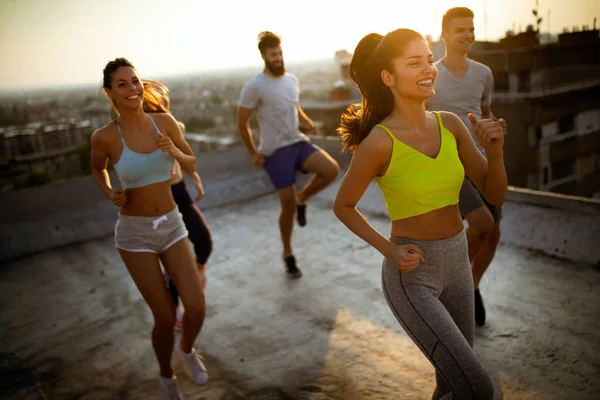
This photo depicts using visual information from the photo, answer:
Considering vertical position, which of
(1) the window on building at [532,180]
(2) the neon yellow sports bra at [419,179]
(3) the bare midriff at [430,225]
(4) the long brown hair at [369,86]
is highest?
(4) the long brown hair at [369,86]

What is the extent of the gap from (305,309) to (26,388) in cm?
208

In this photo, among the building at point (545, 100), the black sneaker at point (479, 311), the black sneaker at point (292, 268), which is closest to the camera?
the black sneaker at point (479, 311)

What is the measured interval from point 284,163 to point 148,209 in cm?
199

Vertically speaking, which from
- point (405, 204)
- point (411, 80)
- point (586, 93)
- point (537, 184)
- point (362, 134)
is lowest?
point (537, 184)

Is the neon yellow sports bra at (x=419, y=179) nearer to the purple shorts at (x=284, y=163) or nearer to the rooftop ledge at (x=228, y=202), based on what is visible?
the purple shorts at (x=284, y=163)

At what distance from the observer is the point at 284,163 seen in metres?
4.66

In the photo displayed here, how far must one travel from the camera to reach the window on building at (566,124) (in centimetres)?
2783

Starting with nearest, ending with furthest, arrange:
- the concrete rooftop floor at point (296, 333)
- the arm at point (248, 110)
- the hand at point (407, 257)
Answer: the hand at point (407, 257) → the concrete rooftop floor at point (296, 333) → the arm at point (248, 110)

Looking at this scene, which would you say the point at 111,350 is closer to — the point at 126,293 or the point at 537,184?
the point at 126,293

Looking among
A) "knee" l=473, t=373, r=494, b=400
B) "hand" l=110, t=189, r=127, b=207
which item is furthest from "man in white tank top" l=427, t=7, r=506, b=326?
"hand" l=110, t=189, r=127, b=207

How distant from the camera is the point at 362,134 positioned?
2.10 meters

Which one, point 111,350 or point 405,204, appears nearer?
point 405,204

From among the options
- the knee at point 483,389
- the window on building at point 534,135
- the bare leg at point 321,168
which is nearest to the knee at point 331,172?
the bare leg at point 321,168

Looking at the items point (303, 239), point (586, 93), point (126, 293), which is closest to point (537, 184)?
point (586, 93)
